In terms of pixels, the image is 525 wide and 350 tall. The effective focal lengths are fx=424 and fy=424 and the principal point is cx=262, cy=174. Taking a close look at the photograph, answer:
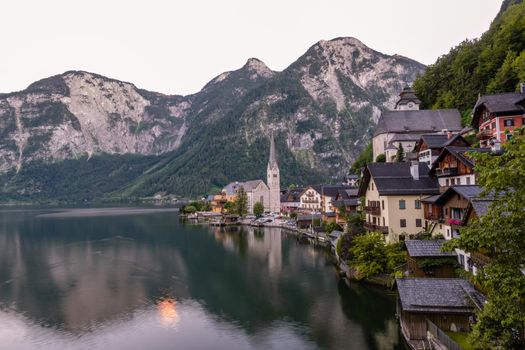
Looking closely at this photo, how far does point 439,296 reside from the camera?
2967 cm

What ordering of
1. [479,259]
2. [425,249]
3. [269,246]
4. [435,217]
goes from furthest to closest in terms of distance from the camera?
[269,246]
[435,217]
[425,249]
[479,259]

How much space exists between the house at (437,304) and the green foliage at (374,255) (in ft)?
51.3

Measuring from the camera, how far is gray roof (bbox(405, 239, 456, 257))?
38.2 meters

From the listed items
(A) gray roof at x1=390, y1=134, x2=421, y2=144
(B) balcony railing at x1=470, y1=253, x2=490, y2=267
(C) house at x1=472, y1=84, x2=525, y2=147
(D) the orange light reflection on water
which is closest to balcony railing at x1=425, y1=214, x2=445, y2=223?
(B) balcony railing at x1=470, y1=253, x2=490, y2=267

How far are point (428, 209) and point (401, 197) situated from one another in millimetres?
3673

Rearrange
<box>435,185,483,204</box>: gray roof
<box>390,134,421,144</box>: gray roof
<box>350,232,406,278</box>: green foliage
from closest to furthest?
<box>435,185,483,204</box>: gray roof → <box>350,232,406,278</box>: green foliage → <box>390,134,421,144</box>: gray roof

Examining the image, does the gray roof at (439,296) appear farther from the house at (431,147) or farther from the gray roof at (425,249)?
the house at (431,147)

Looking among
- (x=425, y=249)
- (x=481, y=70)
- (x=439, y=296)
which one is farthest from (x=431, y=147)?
(x=481, y=70)

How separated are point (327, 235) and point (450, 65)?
62622 mm

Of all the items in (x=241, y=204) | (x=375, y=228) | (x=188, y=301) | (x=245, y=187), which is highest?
(x=245, y=187)

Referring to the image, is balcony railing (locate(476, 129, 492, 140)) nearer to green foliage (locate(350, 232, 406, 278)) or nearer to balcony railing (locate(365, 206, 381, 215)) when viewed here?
balcony railing (locate(365, 206, 381, 215))

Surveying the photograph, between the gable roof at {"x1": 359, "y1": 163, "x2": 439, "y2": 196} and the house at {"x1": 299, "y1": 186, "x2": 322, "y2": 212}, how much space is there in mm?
67409

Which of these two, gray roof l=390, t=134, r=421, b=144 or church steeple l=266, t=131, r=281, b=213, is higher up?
gray roof l=390, t=134, r=421, b=144

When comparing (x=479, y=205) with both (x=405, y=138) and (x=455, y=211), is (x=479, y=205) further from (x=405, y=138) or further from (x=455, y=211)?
(x=405, y=138)
